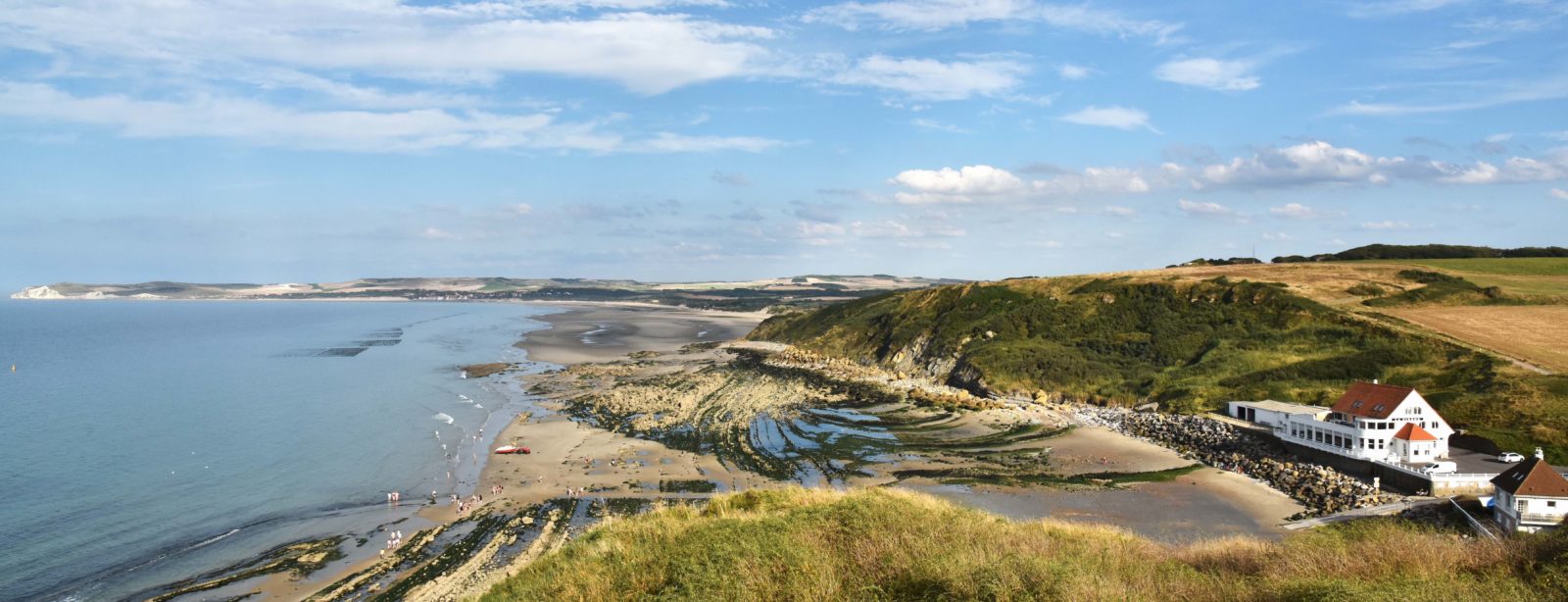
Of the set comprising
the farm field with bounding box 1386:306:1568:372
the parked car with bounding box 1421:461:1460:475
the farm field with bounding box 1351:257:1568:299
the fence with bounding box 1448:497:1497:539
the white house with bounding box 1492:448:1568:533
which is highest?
the farm field with bounding box 1351:257:1568:299

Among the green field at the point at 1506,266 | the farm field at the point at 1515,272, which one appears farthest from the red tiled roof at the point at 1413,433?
the green field at the point at 1506,266

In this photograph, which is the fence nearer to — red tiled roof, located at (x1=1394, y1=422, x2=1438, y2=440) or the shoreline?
red tiled roof, located at (x1=1394, y1=422, x2=1438, y2=440)

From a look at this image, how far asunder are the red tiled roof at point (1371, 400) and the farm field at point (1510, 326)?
52.7 feet

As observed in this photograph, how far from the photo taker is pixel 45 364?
87.9m

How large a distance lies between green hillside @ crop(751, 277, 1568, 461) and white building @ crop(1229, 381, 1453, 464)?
487 cm

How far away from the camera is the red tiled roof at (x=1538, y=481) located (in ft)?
79.6

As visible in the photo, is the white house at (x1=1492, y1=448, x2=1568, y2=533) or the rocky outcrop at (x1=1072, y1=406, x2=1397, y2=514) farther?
the rocky outcrop at (x1=1072, y1=406, x2=1397, y2=514)

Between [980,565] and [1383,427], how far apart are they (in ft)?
104

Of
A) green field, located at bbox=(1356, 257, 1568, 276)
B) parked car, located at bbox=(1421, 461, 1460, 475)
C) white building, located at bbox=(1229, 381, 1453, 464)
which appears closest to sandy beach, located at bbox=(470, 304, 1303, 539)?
white building, located at bbox=(1229, 381, 1453, 464)

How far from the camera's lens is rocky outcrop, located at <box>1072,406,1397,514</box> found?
3177 centimetres

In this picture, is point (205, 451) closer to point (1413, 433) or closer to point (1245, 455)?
point (1245, 455)

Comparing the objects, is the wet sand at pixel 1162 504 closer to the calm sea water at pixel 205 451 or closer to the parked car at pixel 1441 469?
the parked car at pixel 1441 469

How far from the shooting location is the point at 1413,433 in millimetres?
33375

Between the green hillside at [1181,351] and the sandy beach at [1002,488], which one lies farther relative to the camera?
the green hillside at [1181,351]
